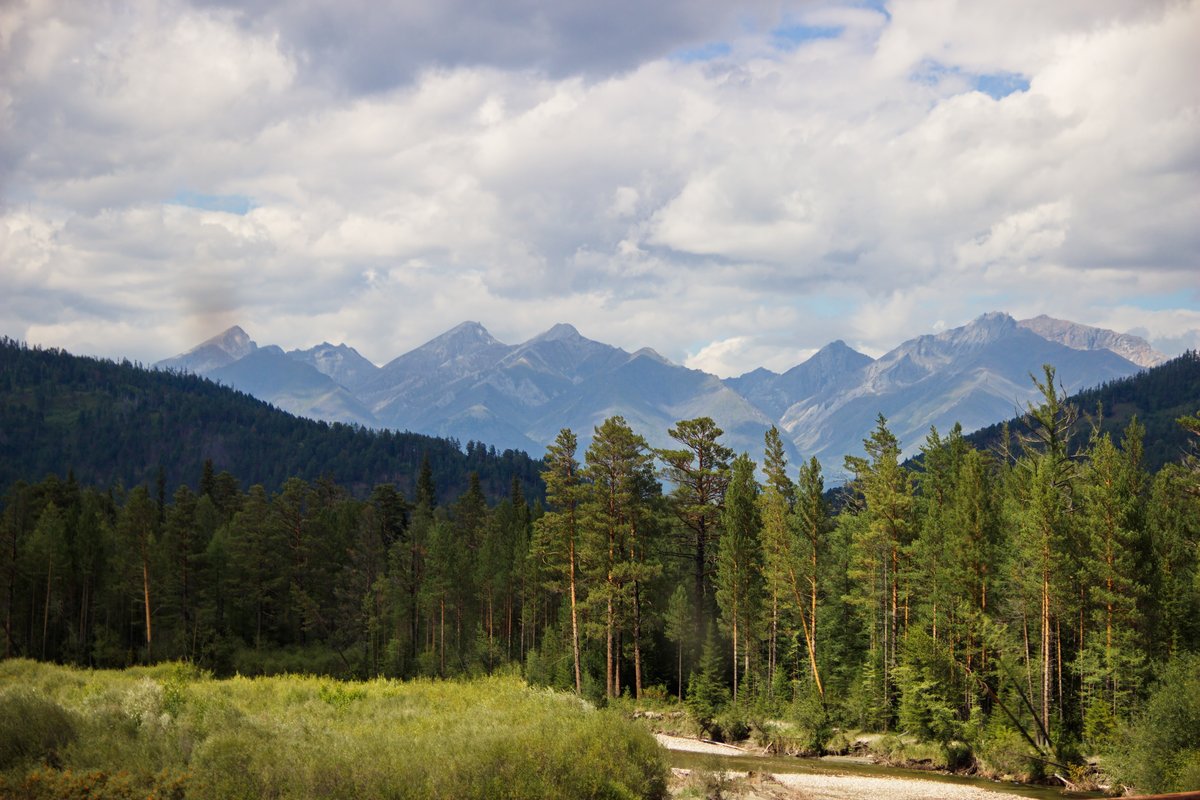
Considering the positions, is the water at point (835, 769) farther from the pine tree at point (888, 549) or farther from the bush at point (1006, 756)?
the pine tree at point (888, 549)

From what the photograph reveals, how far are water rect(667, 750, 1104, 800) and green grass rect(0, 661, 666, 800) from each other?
387 inches

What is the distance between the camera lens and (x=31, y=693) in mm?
26219

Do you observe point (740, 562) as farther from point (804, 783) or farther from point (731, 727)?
point (804, 783)

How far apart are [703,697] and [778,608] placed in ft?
28.2

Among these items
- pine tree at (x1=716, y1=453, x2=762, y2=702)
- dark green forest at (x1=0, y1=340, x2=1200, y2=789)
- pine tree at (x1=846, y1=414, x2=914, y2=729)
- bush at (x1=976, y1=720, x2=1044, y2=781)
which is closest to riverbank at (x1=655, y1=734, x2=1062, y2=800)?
bush at (x1=976, y1=720, x2=1044, y2=781)

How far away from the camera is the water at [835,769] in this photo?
1491 inches

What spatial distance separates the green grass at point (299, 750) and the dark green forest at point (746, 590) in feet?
75.1

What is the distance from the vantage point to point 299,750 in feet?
75.4

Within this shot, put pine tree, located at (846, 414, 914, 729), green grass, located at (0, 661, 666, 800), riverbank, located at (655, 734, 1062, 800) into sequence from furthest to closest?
pine tree, located at (846, 414, 914, 729)
riverbank, located at (655, 734, 1062, 800)
green grass, located at (0, 661, 666, 800)

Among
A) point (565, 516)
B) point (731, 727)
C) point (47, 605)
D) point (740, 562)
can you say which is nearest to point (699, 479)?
point (740, 562)

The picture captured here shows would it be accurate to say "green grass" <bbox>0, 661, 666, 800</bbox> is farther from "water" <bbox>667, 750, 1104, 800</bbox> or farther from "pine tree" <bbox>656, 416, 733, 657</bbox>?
"pine tree" <bbox>656, 416, 733, 657</bbox>

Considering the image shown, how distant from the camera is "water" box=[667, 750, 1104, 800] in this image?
1491 inches

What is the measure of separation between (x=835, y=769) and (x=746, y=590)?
16.6 metres

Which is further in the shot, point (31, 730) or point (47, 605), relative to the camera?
point (47, 605)
